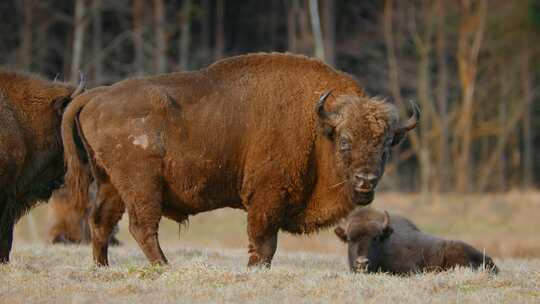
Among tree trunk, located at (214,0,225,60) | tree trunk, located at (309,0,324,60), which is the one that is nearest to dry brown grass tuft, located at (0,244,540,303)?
tree trunk, located at (309,0,324,60)

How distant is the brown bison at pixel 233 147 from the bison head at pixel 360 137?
0.01m

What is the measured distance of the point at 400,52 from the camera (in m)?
38.4

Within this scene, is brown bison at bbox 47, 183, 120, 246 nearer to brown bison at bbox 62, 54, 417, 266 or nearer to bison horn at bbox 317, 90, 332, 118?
brown bison at bbox 62, 54, 417, 266

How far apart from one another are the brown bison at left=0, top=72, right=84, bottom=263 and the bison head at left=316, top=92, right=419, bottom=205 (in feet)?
11.0

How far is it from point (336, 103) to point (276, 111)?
28.4 inches

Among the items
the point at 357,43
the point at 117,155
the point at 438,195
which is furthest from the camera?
the point at 357,43

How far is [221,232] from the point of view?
1134 inches

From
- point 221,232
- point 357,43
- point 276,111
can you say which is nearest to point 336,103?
point 276,111

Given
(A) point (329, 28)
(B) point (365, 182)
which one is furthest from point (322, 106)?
(A) point (329, 28)

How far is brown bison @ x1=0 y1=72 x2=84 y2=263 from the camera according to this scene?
11.0 m

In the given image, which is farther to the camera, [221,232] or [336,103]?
[221,232]

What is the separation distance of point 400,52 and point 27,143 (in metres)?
28.4

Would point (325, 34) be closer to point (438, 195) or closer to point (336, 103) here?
point (438, 195)

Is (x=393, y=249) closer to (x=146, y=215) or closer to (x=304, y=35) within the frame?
(x=146, y=215)
